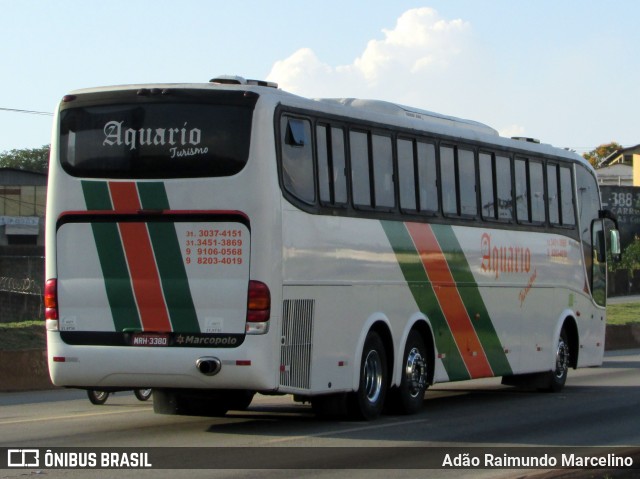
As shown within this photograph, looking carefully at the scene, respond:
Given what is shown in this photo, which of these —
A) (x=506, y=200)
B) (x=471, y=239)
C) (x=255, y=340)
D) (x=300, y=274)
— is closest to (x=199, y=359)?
(x=255, y=340)

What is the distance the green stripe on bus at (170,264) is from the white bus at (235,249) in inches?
0.6

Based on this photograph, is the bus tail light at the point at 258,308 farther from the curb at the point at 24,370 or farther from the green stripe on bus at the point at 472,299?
the curb at the point at 24,370

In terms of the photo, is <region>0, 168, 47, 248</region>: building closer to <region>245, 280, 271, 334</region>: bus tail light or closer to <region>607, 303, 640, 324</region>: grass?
<region>607, 303, 640, 324</region>: grass

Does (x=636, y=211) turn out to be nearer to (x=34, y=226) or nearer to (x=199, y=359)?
(x=34, y=226)

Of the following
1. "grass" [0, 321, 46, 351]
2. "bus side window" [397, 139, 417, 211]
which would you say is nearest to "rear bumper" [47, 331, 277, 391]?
"bus side window" [397, 139, 417, 211]

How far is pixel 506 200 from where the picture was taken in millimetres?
19188

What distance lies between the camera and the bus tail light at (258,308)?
13047 mm

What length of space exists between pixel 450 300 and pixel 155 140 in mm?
5538

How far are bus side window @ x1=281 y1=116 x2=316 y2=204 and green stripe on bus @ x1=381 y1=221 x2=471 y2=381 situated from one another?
1845 mm

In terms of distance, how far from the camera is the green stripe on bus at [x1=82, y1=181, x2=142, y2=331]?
13.4m

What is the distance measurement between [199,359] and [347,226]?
271cm

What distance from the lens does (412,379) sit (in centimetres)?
1634

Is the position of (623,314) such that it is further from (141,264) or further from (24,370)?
(141,264)

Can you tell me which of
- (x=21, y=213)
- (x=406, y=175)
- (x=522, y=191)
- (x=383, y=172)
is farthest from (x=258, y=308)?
(x=21, y=213)
